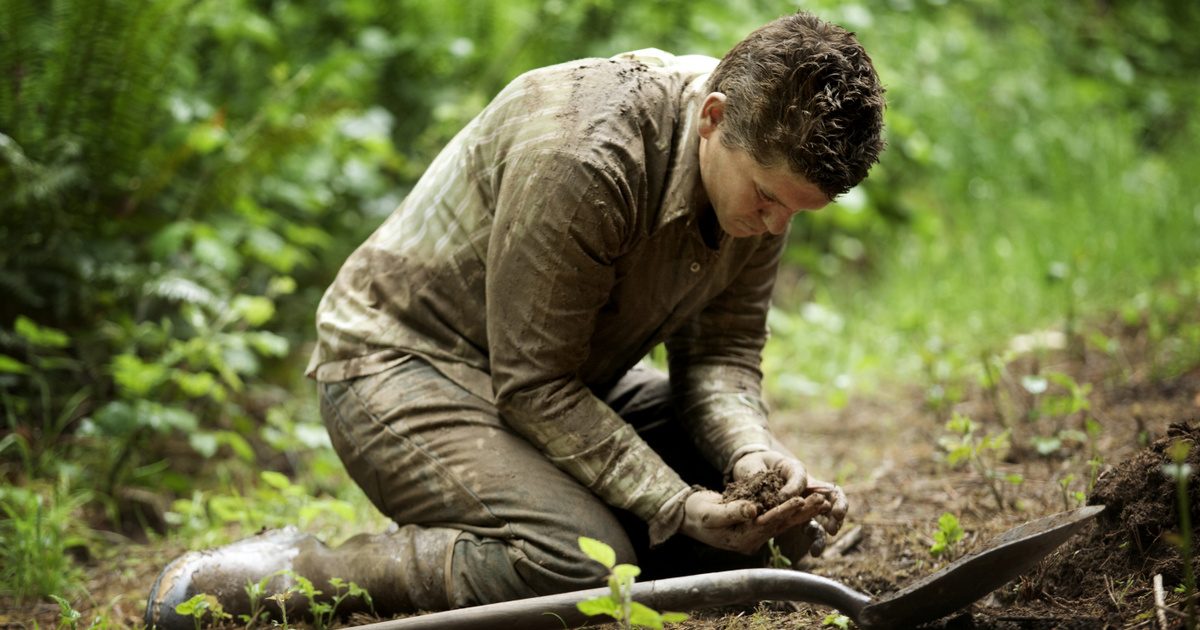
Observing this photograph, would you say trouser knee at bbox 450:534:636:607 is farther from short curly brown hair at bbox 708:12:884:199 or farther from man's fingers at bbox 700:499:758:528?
short curly brown hair at bbox 708:12:884:199

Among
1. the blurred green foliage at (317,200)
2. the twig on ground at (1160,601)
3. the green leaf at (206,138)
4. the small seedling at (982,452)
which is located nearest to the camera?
the twig on ground at (1160,601)

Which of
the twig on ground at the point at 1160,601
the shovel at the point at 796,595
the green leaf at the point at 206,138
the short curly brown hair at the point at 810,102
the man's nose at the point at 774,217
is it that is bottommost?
the twig on ground at the point at 1160,601

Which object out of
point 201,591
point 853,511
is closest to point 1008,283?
point 853,511

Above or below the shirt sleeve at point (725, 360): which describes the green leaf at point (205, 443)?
below

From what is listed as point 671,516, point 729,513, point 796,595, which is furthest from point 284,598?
point 796,595

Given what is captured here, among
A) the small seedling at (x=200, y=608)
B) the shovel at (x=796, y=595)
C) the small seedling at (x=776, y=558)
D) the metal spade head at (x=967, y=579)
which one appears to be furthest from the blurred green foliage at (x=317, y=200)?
the metal spade head at (x=967, y=579)

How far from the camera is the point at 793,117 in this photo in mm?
1999

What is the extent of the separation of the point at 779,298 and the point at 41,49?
3950 mm

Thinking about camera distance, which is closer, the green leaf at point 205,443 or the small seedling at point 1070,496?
the small seedling at point 1070,496

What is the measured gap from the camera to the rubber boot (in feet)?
7.86

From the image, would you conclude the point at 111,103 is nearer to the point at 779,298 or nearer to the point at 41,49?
the point at 41,49

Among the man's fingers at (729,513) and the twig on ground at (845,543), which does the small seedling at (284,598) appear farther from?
the twig on ground at (845,543)

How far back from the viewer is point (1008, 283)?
4.96 meters

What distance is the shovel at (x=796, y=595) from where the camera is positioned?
199 cm
